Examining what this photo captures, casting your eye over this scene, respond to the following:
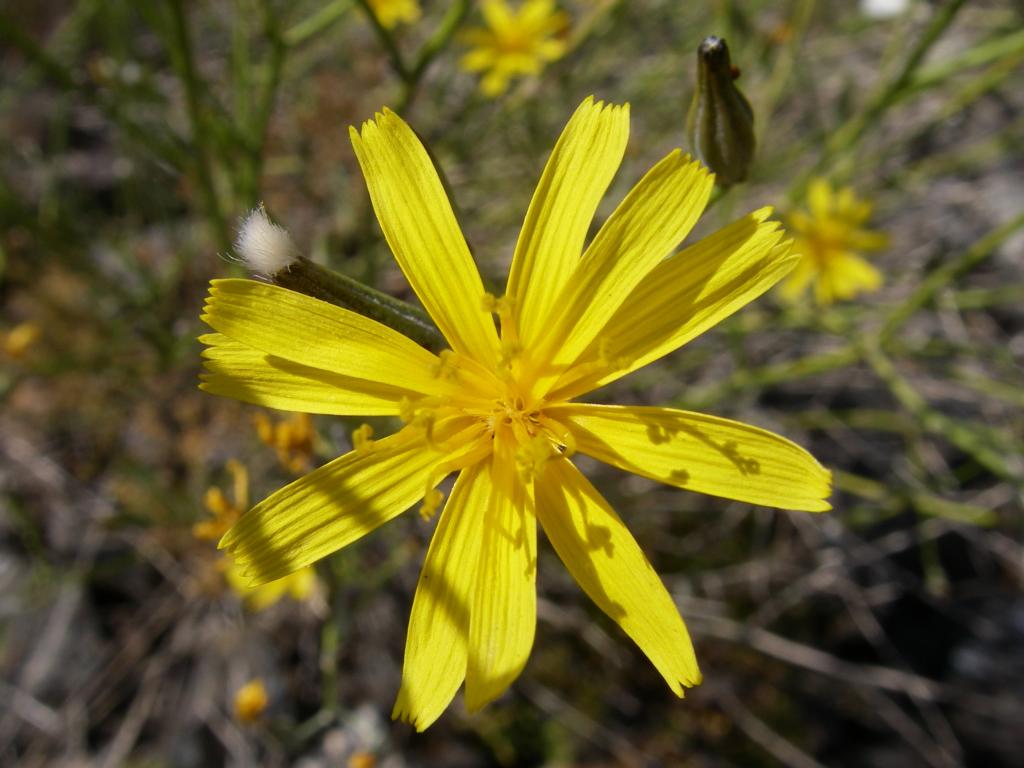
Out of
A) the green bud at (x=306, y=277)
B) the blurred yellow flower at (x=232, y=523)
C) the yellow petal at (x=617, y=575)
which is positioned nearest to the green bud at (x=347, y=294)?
the green bud at (x=306, y=277)

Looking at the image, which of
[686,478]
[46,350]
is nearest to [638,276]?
[686,478]

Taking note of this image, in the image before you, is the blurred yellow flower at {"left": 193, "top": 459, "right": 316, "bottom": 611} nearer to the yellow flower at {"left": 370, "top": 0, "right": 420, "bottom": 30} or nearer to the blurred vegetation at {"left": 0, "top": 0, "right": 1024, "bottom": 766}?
the blurred vegetation at {"left": 0, "top": 0, "right": 1024, "bottom": 766}

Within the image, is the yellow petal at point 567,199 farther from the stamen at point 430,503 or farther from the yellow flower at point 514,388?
the stamen at point 430,503

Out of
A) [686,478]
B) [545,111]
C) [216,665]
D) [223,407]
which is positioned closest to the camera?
[686,478]

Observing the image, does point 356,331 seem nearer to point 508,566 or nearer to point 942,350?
point 508,566

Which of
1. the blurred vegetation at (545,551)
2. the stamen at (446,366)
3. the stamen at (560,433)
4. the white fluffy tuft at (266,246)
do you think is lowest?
the blurred vegetation at (545,551)

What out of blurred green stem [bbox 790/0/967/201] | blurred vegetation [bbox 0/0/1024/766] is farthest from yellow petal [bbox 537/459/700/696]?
blurred vegetation [bbox 0/0/1024/766]
